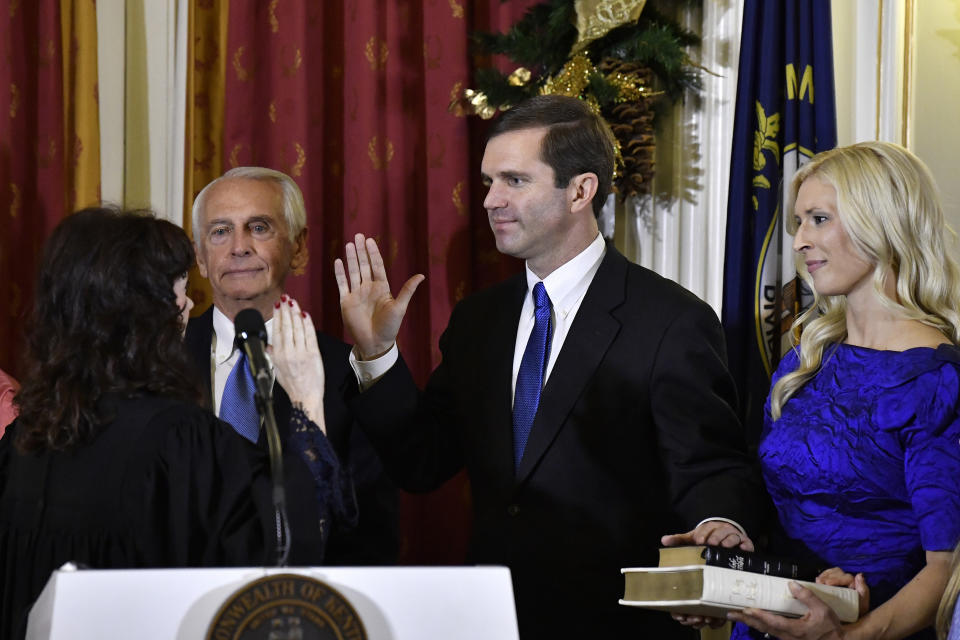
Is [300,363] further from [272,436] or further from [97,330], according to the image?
[272,436]

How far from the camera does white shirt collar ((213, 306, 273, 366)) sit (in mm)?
3172

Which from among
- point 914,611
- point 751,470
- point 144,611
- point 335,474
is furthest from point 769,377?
point 144,611

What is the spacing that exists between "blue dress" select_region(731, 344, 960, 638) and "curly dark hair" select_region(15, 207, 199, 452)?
4.19ft

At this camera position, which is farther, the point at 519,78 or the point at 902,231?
the point at 519,78

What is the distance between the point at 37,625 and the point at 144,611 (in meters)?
0.23

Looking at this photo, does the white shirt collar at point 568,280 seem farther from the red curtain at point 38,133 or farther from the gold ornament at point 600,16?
the red curtain at point 38,133

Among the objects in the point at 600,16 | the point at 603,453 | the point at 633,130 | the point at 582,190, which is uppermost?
the point at 600,16

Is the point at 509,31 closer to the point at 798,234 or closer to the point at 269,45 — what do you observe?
the point at 269,45

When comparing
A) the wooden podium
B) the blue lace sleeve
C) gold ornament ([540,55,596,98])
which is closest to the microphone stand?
the wooden podium

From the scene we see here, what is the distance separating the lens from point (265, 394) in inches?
66.4

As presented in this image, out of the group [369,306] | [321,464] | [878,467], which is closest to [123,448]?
[321,464]

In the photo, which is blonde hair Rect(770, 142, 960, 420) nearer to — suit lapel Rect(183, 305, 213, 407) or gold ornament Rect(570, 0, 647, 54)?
gold ornament Rect(570, 0, 647, 54)

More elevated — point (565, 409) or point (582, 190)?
point (582, 190)

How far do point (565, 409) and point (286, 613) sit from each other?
1.37 meters
